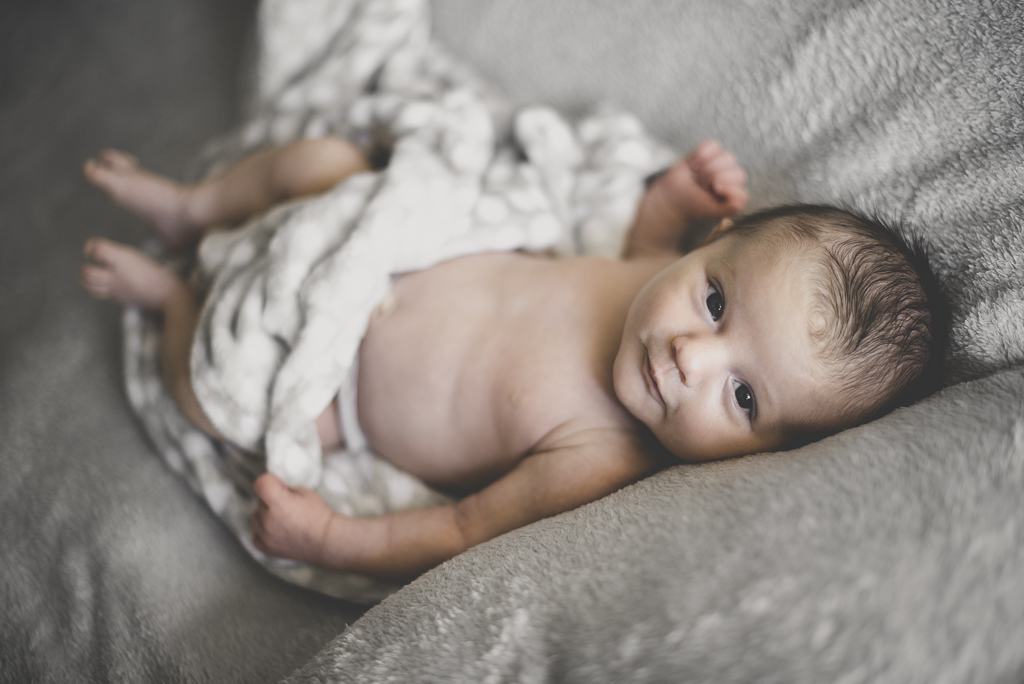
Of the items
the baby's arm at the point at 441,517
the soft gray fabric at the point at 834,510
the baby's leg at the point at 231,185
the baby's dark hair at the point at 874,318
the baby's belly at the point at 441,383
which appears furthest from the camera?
the baby's leg at the point at 231,185

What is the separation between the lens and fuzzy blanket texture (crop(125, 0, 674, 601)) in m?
0.93

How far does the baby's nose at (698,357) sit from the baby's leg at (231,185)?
667 mm

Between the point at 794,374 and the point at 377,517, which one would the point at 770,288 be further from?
the point at 377,517

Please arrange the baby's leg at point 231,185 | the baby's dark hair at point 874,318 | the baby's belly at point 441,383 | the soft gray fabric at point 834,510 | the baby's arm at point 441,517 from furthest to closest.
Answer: the baby's leg at point 231,185 < the baby's belly at point 441,383 < the baby's arm at point 441,517 < the baby's dark hair at point 874,318 < the soft gray fabric at point 834,510

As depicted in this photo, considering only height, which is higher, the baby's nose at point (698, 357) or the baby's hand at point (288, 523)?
the baby's nose at point (698, 357)

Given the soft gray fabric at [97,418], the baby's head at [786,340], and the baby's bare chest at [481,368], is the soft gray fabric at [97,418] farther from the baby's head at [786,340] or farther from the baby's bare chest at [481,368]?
the baby's head at [786,340]

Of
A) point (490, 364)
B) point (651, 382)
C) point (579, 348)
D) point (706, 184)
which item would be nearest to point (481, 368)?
point (490, 364)

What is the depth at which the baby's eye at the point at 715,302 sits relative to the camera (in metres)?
0.81

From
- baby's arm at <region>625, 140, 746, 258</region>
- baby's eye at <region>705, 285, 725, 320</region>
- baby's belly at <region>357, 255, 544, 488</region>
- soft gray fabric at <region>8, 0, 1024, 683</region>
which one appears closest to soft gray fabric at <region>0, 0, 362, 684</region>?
soft gray fabric at <region>8, 0, 1024, 683</region>

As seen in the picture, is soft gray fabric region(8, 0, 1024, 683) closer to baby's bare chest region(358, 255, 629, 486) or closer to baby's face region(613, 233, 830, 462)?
baby's face region(613, 233, 830, 462)

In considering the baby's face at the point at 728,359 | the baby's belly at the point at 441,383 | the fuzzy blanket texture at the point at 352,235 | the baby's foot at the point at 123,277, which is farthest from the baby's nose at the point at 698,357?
the baby's foot at the point at 123,277

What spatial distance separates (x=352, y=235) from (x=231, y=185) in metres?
0.37

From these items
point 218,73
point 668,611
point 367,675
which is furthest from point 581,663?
point 218,73

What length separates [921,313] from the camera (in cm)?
75
